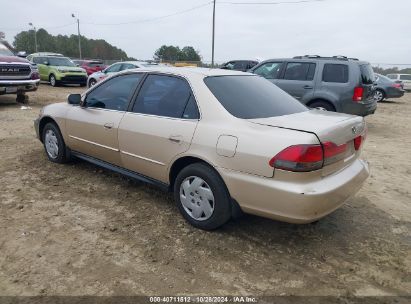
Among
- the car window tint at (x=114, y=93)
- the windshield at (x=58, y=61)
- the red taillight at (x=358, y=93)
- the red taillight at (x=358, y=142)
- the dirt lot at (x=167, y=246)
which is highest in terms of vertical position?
the windshield at (x=58, y=61)

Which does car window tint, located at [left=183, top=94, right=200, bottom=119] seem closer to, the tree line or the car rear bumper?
the car rear bumper

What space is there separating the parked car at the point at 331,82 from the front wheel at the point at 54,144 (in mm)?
5753

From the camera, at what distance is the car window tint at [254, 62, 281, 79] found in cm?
967

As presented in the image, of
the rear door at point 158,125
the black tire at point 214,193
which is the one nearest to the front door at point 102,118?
the rear door at point 158,125

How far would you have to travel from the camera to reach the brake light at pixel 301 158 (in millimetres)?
2963

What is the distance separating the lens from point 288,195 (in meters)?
2.99

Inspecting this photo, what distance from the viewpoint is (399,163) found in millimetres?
6422

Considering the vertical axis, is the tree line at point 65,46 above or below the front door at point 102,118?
above

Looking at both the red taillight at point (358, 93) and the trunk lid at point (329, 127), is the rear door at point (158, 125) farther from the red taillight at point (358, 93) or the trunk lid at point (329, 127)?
the red taillight at point (358, 93)

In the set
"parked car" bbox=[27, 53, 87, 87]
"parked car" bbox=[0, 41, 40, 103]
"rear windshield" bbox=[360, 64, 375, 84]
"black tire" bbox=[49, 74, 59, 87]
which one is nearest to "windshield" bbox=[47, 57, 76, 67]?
"parked car" bbox=[27, 53, 87, 87]

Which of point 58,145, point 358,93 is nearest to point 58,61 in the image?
point 58,145

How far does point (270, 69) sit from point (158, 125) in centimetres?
663

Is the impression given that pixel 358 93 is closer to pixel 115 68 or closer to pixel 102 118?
pixel 102 118

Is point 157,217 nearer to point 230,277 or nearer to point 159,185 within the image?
point 159,185
